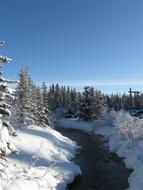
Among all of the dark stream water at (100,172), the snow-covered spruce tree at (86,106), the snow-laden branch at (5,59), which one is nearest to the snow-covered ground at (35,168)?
the dark stream water at (100,172)

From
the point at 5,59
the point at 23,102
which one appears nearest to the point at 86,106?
the point at 23,102

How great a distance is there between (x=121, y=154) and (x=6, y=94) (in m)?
19.7

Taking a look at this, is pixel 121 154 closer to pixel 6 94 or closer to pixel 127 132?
pixel 127 132

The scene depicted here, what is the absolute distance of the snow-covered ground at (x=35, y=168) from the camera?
46.6 ft

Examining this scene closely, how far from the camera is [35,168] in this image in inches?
786

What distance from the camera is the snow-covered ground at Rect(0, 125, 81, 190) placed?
46.6ft

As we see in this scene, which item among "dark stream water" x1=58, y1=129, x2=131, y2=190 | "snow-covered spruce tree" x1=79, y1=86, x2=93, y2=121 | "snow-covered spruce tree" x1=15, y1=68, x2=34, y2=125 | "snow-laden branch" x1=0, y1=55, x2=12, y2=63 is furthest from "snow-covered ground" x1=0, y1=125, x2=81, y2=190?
"snow-covered spruce tree" x1=79, y1=86, x2=93, y2=121

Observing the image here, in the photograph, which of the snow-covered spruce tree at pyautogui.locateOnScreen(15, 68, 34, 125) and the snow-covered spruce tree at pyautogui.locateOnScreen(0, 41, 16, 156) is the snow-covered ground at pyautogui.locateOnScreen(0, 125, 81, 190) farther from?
the snow-covered spruce tree at pyautogui.locateOnScreen(15, 68, 34, 125)

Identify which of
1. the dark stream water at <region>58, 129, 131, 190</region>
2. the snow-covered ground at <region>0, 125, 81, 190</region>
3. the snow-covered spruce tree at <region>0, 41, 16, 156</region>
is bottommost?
the dark stream water at <region>58, 129, 131, 190</region>

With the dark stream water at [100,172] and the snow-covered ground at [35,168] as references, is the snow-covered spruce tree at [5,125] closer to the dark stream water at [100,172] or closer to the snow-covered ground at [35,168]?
the snow-covered ground at [35,168]

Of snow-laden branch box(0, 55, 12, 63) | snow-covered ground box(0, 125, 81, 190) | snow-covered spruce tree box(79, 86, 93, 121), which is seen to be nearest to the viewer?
snow-laden branch box(0, 55, 12, 63)

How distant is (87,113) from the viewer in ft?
239

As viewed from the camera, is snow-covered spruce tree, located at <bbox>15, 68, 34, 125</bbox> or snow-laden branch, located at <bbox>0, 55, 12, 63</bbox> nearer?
snow-laden branch, located at <bbox>0, 55, 12, 63</bbox>

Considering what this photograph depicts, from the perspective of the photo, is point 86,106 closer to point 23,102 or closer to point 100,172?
point 23,102
